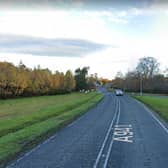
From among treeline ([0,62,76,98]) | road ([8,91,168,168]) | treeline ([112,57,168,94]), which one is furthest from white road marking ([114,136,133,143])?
treeline ([112,57,168,94])

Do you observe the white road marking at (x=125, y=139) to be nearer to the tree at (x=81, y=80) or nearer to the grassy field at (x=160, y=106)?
the grassy field at (x=160, y=106)

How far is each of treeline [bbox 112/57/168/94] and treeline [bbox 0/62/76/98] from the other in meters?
22.7

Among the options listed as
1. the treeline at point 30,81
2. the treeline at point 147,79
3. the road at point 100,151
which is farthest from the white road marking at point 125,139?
the treeline at point 147,79

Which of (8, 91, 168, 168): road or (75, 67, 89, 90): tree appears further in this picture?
(75, 67, 89, 90): tree

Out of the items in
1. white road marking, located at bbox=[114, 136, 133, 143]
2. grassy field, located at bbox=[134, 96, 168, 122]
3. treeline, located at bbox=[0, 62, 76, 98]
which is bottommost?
white road marking, located at bbox=[114, 136, 133, 143]

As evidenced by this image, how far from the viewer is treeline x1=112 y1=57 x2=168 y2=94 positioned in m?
127

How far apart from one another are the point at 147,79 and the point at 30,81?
160 feet

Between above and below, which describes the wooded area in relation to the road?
above

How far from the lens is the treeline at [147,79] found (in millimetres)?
127125

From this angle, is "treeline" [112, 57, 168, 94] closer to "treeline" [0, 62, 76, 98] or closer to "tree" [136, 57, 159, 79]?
"tree" [136, 57, 159, 79]

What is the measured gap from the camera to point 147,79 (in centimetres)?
14138

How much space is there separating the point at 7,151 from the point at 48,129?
705cm

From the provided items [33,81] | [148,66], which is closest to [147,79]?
[148,66]

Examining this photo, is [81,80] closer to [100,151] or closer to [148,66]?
[148,66]
